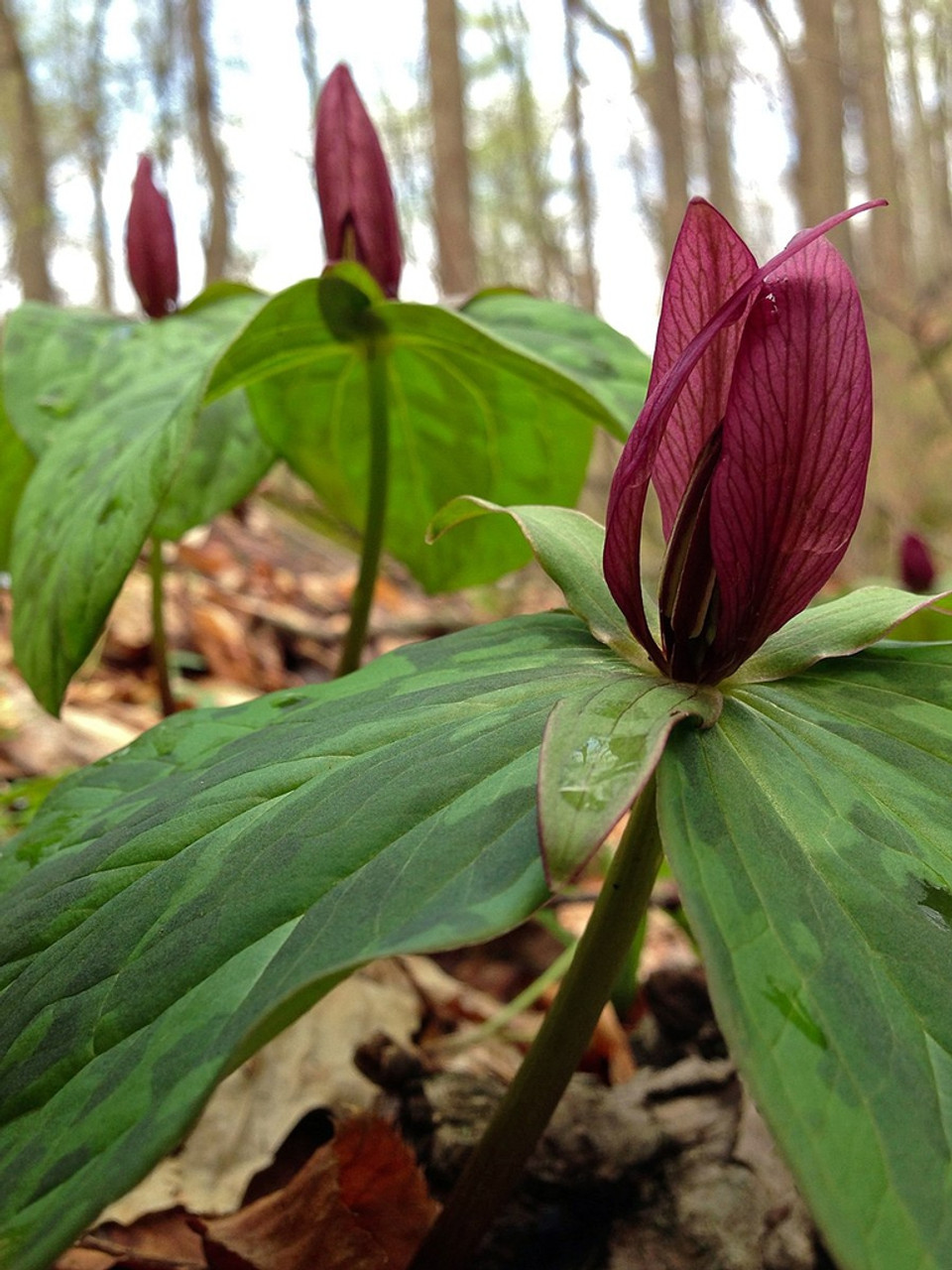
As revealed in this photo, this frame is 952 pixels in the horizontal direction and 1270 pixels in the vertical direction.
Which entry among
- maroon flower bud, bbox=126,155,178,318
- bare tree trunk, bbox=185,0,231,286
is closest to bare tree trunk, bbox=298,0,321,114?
bare tree trunk, bbox=185,0,231,286

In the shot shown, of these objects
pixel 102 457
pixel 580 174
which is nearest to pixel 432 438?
pixel 102 457

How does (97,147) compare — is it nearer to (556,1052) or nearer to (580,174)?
(580,174)

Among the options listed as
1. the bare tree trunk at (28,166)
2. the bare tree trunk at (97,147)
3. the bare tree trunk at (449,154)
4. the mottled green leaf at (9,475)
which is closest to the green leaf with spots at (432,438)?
the mottled green leaf at (9,475)

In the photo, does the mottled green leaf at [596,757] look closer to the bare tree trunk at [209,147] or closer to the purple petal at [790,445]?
the purple petal at [790,445]

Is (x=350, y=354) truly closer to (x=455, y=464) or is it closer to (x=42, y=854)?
(x=455, y=464)

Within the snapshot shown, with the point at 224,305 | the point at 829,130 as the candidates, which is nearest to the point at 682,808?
the point at 224,305

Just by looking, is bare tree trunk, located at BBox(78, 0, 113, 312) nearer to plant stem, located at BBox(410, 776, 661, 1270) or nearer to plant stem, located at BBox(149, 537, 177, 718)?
plant stem, located at BBox(149, 537, 177, 718)
